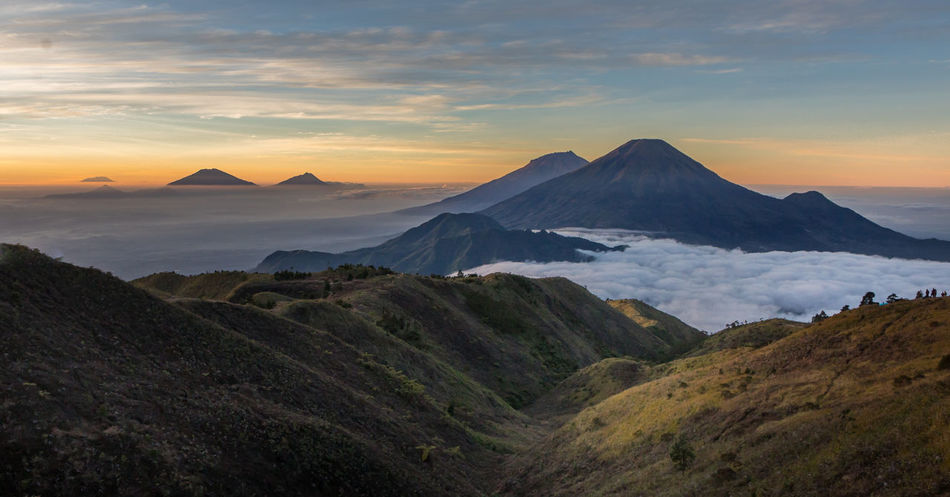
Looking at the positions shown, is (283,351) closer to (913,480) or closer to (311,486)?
(311,486)

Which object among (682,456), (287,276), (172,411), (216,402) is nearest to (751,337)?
(682,456)

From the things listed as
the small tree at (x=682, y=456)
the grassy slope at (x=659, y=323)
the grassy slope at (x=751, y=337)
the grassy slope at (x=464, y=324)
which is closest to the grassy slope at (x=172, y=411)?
the small tree at (x=682, y=456)

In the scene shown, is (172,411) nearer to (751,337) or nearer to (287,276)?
(287,276)

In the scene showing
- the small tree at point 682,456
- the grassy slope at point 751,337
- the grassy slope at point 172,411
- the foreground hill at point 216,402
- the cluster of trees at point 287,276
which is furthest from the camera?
the cluster of trees at point 287,276

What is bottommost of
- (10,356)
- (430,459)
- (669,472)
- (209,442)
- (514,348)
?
(514,348)

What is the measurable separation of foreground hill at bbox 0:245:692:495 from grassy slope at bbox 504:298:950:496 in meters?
6.26

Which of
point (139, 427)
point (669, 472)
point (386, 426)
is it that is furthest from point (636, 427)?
point (139, 427)

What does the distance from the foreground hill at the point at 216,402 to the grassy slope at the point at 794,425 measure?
6259 millimetres

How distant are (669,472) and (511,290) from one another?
61012mm

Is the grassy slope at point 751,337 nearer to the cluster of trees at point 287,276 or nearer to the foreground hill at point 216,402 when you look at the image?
the foreground hill at point 216,402

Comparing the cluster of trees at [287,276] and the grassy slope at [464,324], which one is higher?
the cluster of trees at [287,276]

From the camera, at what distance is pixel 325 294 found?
55219mm

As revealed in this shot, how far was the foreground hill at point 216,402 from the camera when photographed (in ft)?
44.9

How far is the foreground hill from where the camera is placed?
13680 mm
